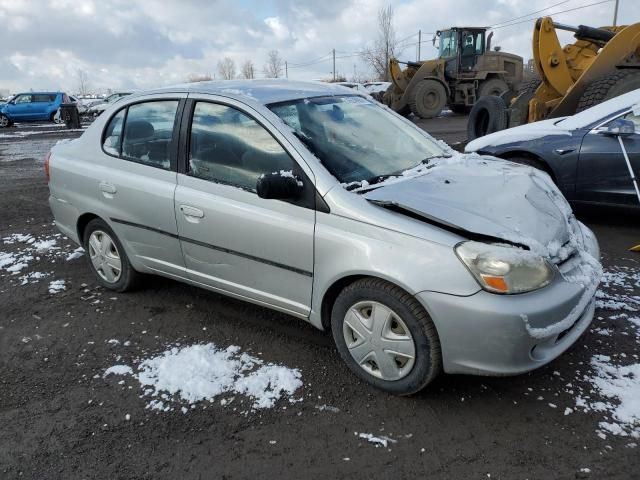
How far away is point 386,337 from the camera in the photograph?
2.77 meters

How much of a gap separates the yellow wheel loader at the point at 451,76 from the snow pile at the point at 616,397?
711 inches

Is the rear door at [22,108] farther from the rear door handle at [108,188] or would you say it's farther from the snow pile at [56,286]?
the rear door handle at [108,188]

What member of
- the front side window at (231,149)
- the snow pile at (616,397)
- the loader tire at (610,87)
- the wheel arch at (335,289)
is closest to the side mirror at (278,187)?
the front side window at (231,149)

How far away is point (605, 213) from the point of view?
611cm

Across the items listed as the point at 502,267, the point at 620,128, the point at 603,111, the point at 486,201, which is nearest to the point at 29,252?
the point at 486,201

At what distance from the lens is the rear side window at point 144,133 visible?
3.66 metres

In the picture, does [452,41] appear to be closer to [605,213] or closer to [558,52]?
[558,52]

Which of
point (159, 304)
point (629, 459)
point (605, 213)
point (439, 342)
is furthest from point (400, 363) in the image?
point (605, 213)

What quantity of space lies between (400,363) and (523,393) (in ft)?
2.32

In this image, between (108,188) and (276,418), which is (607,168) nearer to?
(276,418)

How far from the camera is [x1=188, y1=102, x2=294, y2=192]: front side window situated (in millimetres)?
3162

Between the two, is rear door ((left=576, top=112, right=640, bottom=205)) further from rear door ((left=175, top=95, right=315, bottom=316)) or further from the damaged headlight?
rear door ((left=175, top=95, right=315, bottom=316))

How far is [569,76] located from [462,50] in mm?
12100

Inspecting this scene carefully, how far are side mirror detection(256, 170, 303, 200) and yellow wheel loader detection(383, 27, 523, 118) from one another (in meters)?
18.1
